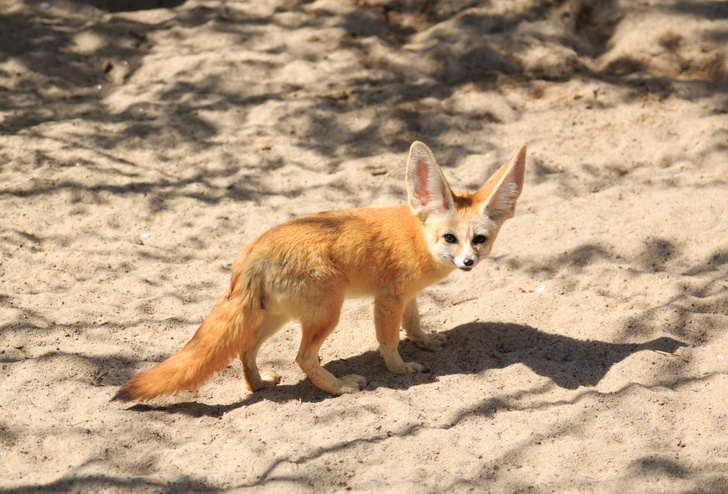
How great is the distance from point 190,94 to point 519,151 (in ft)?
15.2

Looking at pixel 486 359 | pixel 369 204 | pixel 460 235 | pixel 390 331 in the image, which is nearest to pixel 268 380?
pixel 390 331

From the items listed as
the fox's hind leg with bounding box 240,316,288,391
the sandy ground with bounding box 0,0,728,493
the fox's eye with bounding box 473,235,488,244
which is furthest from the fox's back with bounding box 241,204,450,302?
the sandy ground with bounding box 0,0,728,493

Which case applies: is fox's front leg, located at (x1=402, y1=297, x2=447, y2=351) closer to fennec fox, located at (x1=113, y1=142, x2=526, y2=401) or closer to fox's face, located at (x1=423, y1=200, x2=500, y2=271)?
fennec fox, located at (x1=113, y1=142, x2=526, y2=401)

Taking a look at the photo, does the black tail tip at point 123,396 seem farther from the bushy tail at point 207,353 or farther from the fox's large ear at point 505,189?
the fox's large ear at point 505,189

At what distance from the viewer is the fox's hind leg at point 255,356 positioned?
3852 mm

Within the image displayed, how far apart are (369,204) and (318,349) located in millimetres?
2202

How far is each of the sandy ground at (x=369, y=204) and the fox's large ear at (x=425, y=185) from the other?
1037 mm

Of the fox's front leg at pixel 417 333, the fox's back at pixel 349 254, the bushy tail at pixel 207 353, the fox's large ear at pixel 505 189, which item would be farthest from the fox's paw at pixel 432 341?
the bushy tail at pixel 207 353

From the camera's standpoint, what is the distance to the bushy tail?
3.41 metres

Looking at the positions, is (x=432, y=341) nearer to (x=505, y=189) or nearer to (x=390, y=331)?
(x=390, y=331)

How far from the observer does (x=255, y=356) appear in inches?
153

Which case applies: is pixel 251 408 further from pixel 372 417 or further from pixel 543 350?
pixel 543 350

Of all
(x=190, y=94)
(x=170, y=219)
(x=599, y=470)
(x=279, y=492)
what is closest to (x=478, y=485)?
(x=599, y=470)

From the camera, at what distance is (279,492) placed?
114 inches
